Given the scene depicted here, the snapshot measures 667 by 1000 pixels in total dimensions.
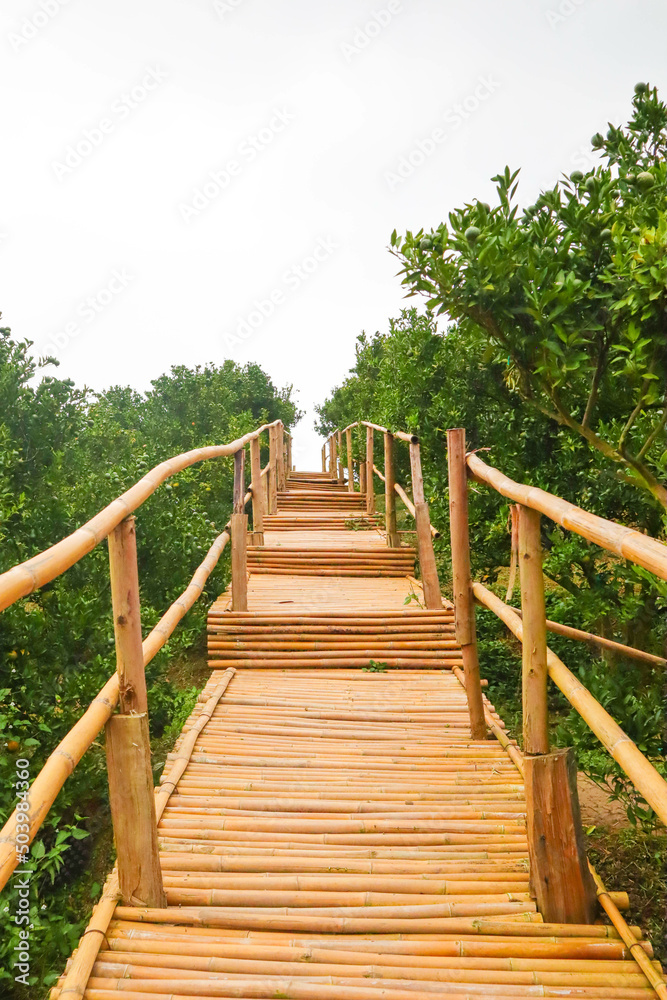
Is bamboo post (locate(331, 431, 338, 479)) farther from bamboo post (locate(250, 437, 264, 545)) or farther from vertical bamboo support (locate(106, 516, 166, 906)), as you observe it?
vertical bamboo support (locate(106, 516, 166, 906))

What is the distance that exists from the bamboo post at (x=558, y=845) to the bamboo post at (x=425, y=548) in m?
2.58

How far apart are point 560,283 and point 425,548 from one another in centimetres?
241

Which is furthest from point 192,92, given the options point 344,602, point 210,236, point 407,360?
point 344,602

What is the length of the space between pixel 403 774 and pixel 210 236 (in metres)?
13.0

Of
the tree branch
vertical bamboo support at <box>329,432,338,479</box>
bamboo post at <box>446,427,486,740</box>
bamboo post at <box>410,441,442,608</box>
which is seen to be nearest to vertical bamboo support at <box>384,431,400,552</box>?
bamboo post at <box>410,441,442,608</box>

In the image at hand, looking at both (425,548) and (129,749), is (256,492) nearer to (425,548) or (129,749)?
(425,548)

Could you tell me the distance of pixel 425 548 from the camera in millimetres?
4227

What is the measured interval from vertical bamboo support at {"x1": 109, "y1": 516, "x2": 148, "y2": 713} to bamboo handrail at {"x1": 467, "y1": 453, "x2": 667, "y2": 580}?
0.91 meters

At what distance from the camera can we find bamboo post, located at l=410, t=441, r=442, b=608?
4172 mm

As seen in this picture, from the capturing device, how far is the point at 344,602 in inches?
176

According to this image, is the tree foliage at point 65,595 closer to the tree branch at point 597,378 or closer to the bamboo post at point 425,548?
the bamboo post at point 425,548

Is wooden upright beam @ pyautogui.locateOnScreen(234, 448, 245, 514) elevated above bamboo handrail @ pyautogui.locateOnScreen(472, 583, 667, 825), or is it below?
above

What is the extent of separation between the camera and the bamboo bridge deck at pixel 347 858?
137 centimetres

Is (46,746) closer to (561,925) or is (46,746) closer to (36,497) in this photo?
(36,497)
